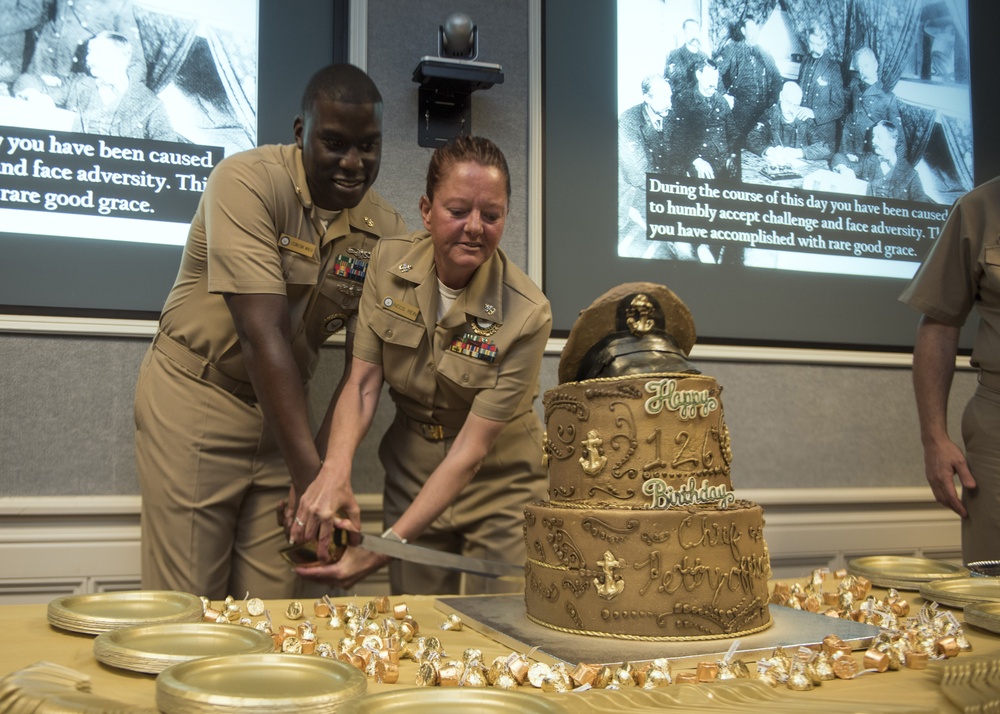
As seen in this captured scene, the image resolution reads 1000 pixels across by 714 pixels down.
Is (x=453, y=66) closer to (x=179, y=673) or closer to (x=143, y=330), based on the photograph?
(x=143, y=330)

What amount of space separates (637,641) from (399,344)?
0.94 metres

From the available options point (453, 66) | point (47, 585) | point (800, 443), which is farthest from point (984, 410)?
point (47, 585)

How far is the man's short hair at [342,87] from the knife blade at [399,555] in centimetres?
93

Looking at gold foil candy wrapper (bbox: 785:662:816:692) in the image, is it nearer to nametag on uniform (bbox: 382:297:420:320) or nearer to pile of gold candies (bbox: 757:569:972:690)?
pile of gold candies (bbox: 757:569:972:690)

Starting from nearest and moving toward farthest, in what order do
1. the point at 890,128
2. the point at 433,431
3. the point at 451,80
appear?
the point at 433,431, the point at 451,80, the point at 890,128

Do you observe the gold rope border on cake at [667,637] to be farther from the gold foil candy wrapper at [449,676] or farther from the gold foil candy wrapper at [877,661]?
the gold foil candy wrapper at [449,676]

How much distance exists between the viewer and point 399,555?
184cm

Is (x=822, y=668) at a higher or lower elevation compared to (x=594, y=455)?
lower

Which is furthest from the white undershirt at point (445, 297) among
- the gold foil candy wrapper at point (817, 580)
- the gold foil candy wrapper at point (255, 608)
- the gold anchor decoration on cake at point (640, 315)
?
the gold foil candy wrapper at point (817, 580)

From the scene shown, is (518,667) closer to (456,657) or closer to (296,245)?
(456,657)

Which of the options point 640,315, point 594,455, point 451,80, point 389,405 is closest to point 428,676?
point 594,455

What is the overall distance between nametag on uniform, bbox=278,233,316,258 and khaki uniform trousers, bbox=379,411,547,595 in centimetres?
46

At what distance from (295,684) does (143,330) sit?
1775mm

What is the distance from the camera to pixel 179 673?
2.85 ft
